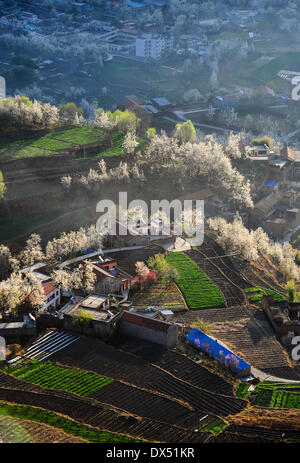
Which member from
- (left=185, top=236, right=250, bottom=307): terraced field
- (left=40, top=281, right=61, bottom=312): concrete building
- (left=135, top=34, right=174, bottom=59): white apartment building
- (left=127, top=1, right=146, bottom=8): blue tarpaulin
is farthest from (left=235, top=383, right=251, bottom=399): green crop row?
(left=127, top=1, right=146, bottom=8): blue tarpaulin

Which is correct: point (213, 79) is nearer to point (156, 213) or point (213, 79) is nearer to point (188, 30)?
point (188, 30)

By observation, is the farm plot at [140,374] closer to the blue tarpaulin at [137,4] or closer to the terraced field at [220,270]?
the terraced field at [220,270]

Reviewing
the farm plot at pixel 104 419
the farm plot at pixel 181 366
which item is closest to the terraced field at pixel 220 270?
the farm plot at pixel 181 366

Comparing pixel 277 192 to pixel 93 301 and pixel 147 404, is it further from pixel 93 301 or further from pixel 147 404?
pixel 147 404

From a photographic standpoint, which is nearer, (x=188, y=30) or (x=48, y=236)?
(x=48, y=236)

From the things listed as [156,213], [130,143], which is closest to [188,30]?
[130,143]

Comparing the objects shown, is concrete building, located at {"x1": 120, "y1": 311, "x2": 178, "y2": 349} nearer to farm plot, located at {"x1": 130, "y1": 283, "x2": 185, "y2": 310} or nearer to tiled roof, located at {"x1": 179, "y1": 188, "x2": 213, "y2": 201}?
farm plot, located at {"x1": 130, "y1": 283, "x2": 185, "y2": 310}

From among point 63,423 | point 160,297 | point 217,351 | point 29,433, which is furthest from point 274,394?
point 29,433
